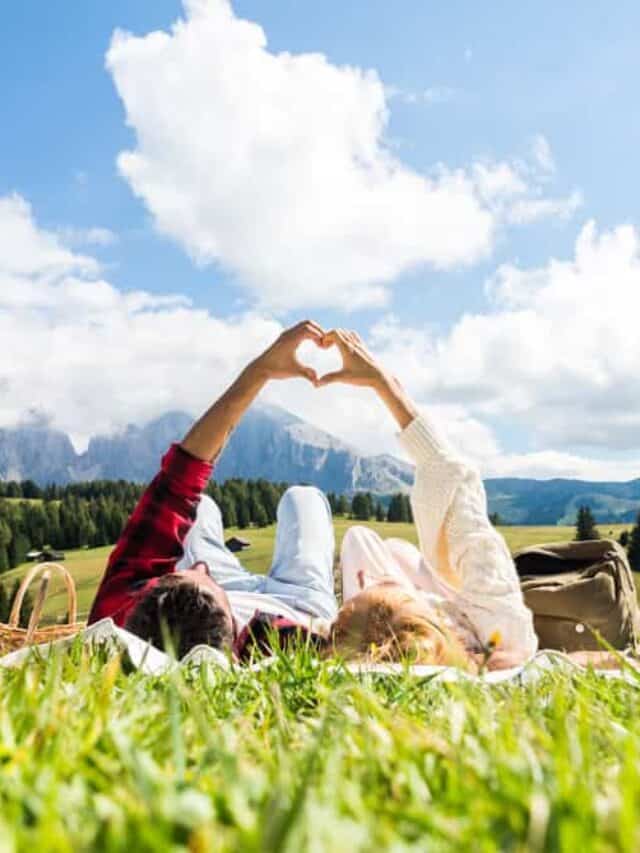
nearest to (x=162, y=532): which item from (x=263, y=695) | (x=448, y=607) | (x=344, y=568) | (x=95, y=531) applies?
(x=344, y=568)

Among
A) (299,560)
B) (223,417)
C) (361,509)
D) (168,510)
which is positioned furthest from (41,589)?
(361,509)

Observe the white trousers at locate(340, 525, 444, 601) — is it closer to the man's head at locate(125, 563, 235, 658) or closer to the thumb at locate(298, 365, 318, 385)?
the thumb at locate(298, 365, 318, 385)

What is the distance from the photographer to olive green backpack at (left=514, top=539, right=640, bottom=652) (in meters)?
5.92

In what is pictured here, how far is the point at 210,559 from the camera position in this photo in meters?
6.55

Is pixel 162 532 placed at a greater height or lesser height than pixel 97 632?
greater

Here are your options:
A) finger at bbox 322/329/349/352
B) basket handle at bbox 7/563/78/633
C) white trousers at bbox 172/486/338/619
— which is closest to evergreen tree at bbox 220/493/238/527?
basket handle at bbox 7/563/78/633

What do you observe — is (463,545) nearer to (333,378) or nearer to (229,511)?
(333,378)

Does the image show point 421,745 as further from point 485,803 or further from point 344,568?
point 344,568

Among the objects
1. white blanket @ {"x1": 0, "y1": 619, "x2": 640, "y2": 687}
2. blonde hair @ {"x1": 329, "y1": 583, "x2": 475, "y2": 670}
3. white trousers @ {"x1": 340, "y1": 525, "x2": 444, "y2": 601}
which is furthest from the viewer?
white trousers @ {"x1": 340, "y1": 525, "x2": 444, "y2": 601}

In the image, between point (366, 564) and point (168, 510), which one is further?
point (366, 564)

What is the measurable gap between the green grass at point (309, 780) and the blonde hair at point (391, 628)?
177cm

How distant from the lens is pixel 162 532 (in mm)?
4883

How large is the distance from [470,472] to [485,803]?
444cm

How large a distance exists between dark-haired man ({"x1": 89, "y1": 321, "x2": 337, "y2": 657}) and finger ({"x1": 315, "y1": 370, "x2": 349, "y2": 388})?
0.20ft
